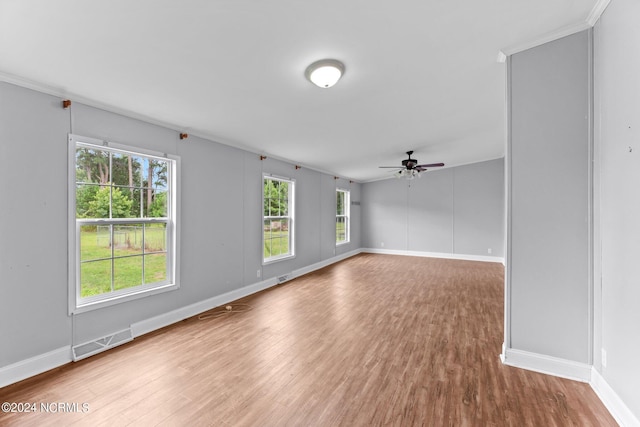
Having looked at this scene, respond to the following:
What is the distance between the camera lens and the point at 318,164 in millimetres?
5926

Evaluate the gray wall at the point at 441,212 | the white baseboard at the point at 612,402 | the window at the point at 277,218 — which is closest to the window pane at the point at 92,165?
the window at the point at 277,218

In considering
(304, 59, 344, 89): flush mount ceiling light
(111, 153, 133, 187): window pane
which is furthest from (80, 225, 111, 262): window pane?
(304, 59, 344, 89): flush mount ceiling light

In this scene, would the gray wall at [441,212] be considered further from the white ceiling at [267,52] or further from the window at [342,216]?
the white ceiling at [267,52]

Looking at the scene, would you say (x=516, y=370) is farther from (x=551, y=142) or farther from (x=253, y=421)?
(x=253, y=421)

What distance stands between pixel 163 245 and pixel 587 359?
421 centimetres

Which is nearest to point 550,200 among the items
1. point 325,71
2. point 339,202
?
point 325,71

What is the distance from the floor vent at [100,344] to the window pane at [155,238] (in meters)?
0.88

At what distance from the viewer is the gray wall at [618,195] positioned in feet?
5.01

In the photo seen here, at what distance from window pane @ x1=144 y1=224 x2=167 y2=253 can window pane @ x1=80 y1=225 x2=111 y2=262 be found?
0.38 m

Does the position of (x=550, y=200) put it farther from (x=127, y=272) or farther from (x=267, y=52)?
(x=127, y=272)

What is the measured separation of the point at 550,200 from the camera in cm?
216

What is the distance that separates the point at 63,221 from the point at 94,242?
1.11ft

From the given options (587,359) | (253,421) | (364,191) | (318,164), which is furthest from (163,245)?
(364,191)

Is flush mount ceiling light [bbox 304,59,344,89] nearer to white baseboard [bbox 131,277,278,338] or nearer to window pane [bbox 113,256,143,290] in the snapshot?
window pane [bbox 113,256,143,290]
